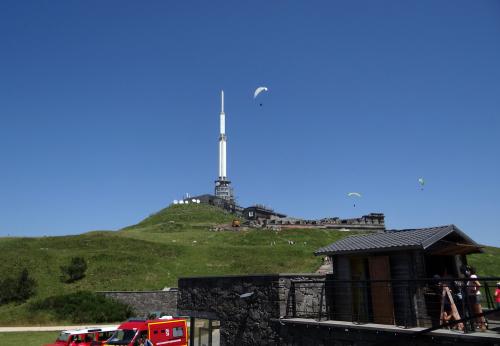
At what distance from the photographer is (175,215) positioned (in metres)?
112

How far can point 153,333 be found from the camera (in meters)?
21.9

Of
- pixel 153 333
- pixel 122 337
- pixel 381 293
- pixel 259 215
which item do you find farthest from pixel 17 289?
pixel 259 215

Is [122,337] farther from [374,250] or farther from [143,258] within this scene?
[143,258]

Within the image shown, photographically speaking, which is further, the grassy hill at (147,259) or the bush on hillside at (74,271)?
the bush on hillside at (74,271)

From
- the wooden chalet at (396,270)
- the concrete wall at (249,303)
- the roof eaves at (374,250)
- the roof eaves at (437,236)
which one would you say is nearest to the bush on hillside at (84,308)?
the concrete wall at (249,303)

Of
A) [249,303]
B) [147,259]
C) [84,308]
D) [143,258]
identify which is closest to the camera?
[249,303]

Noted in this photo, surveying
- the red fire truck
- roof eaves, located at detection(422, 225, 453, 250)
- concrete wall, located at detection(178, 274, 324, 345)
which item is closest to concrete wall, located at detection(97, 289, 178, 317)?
the red fire truck

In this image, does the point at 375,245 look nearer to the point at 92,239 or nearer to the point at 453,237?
the point at 453,237

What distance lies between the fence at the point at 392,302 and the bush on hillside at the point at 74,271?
42482 millimetres

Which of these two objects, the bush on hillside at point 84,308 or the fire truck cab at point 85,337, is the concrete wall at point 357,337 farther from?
the bush on hillside at point 84,308

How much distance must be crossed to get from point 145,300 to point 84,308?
617 cm

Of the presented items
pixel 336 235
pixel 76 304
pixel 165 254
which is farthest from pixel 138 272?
pixel 336 235

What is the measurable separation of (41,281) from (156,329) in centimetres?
3390

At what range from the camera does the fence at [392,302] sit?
11.8m
